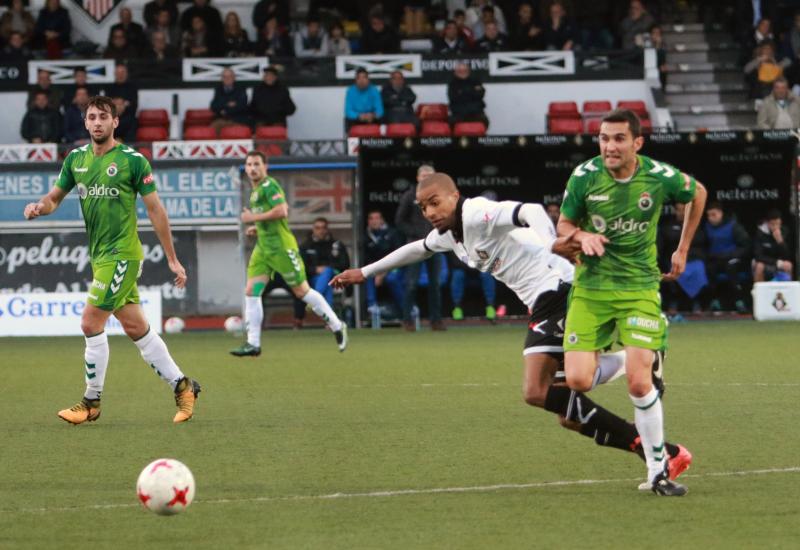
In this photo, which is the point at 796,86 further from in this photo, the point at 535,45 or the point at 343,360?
the point at 343,360

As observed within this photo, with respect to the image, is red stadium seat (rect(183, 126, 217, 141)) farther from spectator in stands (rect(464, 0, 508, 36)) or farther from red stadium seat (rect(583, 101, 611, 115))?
red stadium seat (rect(583, 101, 611, 115))

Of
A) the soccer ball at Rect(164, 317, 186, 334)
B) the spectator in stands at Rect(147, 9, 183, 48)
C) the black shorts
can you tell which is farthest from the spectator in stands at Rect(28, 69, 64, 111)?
the black shorts

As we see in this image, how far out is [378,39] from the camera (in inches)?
1032

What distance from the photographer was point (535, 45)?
2647cm

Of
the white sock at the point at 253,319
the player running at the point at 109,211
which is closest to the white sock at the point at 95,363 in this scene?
the player running at the point at 109,211

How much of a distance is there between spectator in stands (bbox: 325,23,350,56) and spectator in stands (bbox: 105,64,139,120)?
364cm

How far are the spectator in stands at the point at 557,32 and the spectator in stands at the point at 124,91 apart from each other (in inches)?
280

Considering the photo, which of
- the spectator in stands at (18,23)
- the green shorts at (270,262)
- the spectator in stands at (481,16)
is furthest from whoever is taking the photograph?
the spectator in stands at (18,23)

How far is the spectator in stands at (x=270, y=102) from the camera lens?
80.3 feet

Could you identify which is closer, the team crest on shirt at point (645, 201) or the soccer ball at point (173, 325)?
the team crest on shirt at point (645, 201)

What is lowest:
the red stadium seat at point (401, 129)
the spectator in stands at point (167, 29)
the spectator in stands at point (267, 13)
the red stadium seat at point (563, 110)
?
the red stadium seat at point (401, 129)

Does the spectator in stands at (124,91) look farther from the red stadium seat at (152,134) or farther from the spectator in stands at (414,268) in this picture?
the spectator in stands at (414,268)

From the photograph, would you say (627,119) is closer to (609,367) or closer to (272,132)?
(609,367)

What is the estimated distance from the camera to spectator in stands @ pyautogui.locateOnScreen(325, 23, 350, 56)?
2639 centimetres
